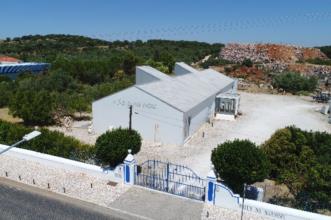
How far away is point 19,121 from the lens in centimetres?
3347

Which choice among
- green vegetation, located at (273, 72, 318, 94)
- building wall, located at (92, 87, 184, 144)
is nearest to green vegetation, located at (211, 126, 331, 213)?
building wall, located at (92, 87, 184, 144)

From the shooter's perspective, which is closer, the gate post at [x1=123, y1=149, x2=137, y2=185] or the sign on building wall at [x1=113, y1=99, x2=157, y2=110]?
the gate post at [x1=123, y1=149, x2=137, y2=185]

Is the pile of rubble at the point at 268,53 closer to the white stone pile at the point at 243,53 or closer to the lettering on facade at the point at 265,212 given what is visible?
the white stone pile at the point at 243,53

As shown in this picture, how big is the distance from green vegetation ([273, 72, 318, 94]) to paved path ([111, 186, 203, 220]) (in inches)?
1620

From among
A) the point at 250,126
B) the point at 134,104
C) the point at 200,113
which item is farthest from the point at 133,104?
the point at 250,126

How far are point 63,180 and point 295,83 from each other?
4295 centimetres

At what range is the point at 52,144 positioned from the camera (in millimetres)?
22203

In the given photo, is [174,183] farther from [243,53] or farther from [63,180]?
[243,53]

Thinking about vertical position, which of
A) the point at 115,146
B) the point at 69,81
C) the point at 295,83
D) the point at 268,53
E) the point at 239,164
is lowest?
the point at 69,81

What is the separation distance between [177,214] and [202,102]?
17.0 meters

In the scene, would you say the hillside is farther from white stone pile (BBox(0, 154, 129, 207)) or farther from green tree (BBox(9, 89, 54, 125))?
white stone pile (BBox(0, 154, 129, 207))

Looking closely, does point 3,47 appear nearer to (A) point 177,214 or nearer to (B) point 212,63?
(B) point 212,63

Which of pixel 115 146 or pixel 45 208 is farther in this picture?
pixel 115 146

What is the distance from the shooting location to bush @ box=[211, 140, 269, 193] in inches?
631
